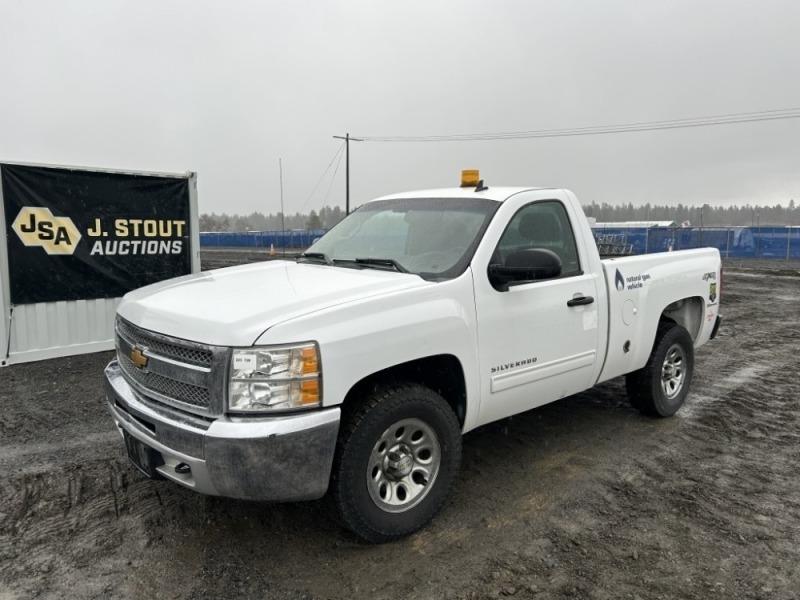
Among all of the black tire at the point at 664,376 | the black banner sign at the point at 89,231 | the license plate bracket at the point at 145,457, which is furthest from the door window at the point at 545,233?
the black banner sign at the point at 89,231

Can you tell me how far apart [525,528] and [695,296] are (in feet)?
10.8

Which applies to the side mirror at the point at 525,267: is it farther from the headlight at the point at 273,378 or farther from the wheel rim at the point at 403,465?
the headlight at the point at 273,378

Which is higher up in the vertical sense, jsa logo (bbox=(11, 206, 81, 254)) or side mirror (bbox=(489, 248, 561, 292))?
jsa logo (bbox=(11, 206, 81, 254))

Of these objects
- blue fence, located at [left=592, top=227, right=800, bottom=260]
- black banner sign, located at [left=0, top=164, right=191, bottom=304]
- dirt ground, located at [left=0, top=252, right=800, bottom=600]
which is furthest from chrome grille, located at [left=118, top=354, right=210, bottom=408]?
blue fence, located at [left=592, top=227, right=800, bottom=260]

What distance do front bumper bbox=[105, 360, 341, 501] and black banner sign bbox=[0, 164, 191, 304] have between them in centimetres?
547

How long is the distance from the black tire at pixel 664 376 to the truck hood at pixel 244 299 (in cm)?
281

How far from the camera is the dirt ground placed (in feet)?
9.65

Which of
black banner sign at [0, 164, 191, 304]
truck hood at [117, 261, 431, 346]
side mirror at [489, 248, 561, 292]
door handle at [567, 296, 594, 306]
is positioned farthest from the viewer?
black banner sign at [0, 164, 191, 304]

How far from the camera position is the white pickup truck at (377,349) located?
9.17ft

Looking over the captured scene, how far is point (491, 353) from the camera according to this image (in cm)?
362

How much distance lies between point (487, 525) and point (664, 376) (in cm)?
278

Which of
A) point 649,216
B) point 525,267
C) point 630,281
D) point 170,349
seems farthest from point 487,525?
point 649,216

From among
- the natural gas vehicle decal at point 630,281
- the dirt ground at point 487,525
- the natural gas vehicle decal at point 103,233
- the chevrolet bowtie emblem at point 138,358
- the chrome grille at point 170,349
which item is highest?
the natural gas vehicle decal at point 103,233

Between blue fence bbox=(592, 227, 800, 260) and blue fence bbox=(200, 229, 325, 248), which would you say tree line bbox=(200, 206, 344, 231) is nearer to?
blue fence bbox=(200, 229, 325, 248)
